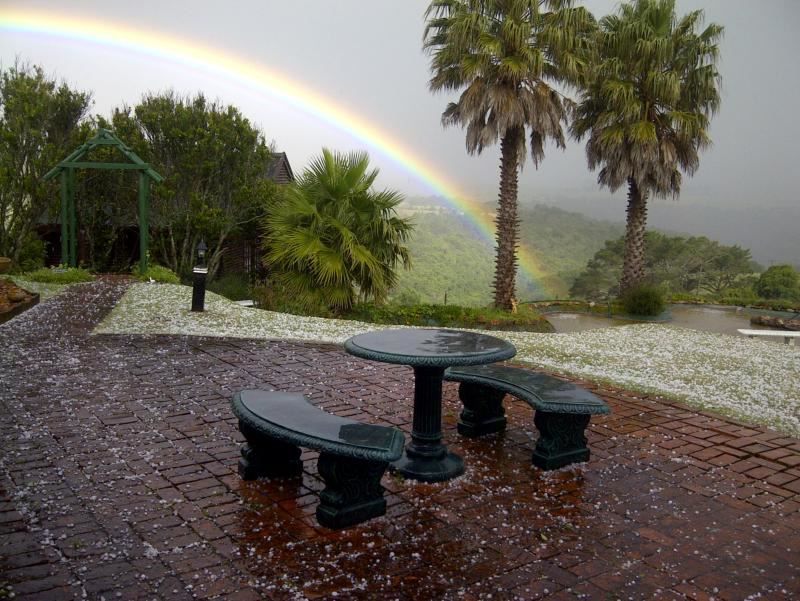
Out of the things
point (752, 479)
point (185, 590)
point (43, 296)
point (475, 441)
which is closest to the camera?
point (185, 590)

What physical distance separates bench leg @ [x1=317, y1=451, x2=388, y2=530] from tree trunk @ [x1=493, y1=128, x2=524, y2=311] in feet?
44.0

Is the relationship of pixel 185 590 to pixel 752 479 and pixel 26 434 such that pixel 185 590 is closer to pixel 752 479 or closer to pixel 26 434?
pixel 26 434

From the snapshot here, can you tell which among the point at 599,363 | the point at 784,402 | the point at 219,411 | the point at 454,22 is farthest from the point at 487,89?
the point at 219,411

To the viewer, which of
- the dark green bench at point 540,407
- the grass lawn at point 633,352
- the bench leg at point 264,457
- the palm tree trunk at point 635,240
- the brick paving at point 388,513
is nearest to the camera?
the brick paving at point 388,513

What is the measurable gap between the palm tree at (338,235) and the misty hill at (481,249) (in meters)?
16.0

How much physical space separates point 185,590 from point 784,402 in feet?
19.7

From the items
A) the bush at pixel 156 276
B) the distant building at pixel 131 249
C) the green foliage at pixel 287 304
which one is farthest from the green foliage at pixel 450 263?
the green foliage at pixel 287 304

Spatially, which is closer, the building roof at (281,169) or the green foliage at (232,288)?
the green foliage at (232,288)

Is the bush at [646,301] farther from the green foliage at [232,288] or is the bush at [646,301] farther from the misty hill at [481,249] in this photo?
the misty hill at [481,249]

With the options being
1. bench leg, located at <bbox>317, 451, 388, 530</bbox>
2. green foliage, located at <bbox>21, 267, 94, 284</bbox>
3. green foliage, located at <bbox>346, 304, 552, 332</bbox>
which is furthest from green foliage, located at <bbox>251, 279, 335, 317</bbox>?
bench leg, located at <bbox>317, 451, 388, 530</bbox>

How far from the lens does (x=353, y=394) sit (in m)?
5.82

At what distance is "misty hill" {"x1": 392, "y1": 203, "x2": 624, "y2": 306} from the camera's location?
3384 centimetres

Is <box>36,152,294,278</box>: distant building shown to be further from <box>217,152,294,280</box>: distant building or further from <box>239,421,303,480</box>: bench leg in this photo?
Result: <box>239,421,303,480</box>: bench leg

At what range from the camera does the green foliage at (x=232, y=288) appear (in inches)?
614
